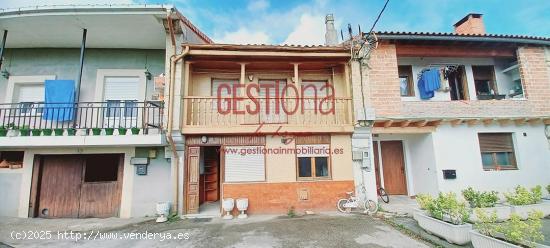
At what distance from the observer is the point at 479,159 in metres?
8.55

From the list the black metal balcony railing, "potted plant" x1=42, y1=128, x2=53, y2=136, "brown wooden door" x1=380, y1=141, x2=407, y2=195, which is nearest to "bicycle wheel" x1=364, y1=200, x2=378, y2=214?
"brown wooden door" x1=380, y1=141, x2=407, y2=195

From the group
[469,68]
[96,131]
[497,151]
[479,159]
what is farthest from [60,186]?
[469,68]

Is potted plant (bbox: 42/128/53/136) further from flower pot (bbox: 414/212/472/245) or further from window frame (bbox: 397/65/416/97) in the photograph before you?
window frame (bbox: 397/65/416/97)

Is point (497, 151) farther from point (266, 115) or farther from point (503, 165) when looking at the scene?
point (266, 115)

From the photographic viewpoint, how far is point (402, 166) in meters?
9.89

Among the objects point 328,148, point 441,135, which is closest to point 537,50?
point 441,135

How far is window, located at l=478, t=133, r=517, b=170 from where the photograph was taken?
28.7 ft

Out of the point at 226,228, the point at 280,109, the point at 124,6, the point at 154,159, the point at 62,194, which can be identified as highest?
the point at 124,6

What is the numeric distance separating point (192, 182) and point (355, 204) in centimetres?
508

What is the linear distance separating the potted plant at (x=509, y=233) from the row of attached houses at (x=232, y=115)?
335 centimetres

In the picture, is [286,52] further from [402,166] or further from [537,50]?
[537,50]

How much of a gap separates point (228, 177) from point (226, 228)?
184cm

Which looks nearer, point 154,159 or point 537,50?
point 154,159

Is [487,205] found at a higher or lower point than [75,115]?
lower
